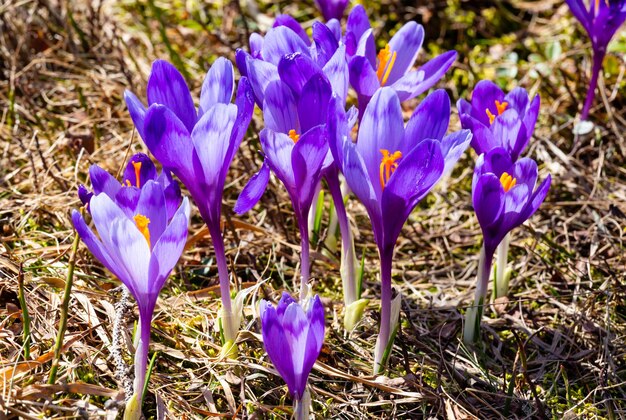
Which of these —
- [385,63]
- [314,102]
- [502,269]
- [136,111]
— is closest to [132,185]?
[136,111]

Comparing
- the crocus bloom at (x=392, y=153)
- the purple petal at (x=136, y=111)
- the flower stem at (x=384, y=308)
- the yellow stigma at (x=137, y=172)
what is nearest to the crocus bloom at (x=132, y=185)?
the yellow stigma at (x=137, y=172)

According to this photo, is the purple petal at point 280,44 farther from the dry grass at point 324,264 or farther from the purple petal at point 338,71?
the dry grass at point 324,264

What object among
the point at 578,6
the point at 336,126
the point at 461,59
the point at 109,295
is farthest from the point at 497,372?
the point at 461,59

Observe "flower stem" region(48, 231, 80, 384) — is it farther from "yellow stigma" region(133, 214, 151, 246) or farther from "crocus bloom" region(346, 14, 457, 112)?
"crocus bloom" region(346, 14, 457, 112)

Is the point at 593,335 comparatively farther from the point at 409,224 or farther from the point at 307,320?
the point at 307,320

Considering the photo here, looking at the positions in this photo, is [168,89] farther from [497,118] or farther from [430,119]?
[497,118]

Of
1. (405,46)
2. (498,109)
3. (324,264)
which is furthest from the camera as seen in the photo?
(324,264)

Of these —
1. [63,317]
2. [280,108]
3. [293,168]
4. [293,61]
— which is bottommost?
[63,317]
